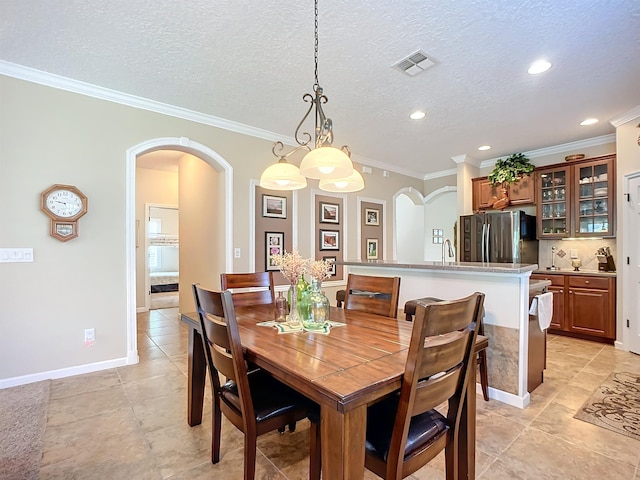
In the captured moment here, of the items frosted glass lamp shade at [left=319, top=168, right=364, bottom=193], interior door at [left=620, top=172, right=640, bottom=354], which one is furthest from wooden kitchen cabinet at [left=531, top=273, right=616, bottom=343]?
frosted glass lamp shade at [left=319, top=168, right=364, bottom=193]

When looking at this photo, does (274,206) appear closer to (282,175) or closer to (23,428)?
(282,175)

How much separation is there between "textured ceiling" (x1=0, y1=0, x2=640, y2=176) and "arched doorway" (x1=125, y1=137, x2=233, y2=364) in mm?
453

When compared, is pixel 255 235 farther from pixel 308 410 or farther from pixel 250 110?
pixel 308 410

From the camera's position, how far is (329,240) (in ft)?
16.7

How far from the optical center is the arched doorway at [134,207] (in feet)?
10.8

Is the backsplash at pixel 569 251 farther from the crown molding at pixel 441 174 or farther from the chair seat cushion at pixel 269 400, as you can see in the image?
the chair seat cushion at pixel 269 400

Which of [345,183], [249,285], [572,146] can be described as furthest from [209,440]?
[572,146]

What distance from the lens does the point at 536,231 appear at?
4887mm

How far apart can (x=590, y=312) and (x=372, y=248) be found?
10.0ft

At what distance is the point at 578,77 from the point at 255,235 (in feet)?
11.9

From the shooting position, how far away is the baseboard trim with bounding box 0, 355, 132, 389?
9.03 feet

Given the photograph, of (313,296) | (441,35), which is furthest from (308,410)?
(441,35)

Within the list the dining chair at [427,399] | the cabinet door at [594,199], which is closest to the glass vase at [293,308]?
the dining chair at [427,399]

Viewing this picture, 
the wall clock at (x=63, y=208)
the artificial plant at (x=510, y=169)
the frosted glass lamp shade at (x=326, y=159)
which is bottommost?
the wall clock at (x=63, y=208)
